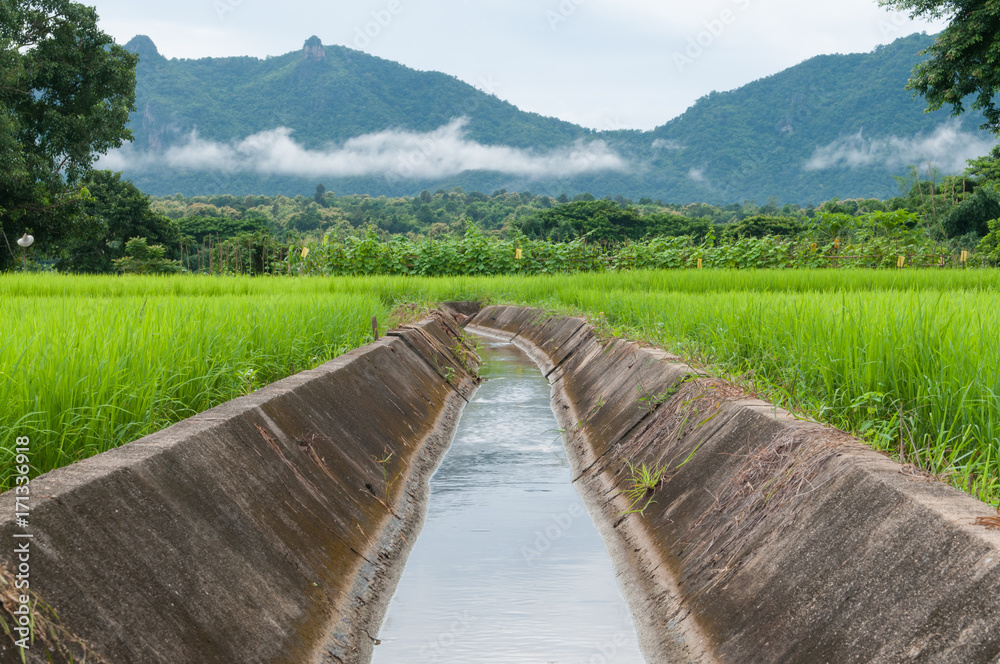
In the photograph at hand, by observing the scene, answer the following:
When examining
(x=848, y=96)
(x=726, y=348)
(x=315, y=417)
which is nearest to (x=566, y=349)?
(x=726, y=348)

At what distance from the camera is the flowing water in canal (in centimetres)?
310

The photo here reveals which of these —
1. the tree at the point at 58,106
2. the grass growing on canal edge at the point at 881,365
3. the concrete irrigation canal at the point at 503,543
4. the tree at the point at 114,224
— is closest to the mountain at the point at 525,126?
the tree at the point at 114,224

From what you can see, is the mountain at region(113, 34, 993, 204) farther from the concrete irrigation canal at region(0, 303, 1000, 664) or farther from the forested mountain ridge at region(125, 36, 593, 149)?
the concrete irrigation canal at region(0, 303, 1000, 664)

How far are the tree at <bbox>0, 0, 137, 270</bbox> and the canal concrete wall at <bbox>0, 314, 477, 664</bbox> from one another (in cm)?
2011

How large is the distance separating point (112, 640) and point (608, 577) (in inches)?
98.5

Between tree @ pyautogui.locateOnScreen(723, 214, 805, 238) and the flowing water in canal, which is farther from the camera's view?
tree @ pyautogui.locateOnScreen(723, 214, 805, 238)

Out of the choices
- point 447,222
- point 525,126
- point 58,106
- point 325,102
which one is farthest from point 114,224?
point 525,126

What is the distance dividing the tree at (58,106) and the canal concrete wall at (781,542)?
69.5ft

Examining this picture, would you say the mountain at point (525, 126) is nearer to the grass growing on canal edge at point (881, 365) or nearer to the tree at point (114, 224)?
the tree at point (114, 224)

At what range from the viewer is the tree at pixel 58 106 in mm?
20625

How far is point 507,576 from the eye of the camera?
12.3 feet

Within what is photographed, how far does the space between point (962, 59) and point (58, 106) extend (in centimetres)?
2282

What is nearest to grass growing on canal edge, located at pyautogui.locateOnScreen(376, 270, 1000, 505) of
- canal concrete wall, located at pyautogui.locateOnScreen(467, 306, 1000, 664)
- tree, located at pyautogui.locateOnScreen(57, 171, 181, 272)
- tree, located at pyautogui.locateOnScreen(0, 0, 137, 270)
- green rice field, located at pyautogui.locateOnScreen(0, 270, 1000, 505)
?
green rice field, located at pyautogui.locateOnScreen(0, 270, 1000, 505)

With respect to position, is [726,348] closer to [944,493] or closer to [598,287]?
[944,493]
